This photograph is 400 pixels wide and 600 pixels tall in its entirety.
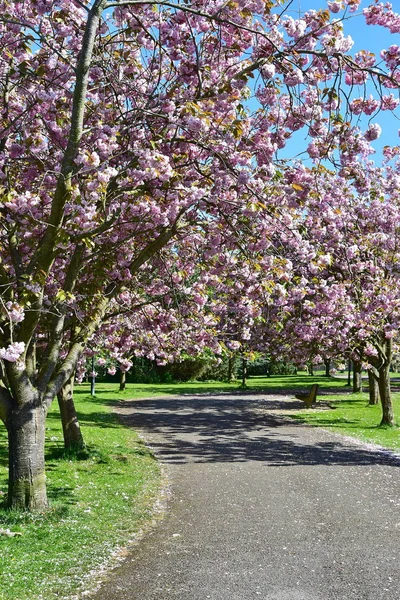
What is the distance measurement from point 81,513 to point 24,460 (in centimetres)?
130

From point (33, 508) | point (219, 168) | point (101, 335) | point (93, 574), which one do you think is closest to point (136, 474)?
point (33, 508)

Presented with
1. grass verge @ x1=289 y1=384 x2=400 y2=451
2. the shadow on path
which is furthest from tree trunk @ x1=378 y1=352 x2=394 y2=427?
the shadow on path

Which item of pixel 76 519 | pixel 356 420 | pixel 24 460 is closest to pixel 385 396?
pixel 356 420

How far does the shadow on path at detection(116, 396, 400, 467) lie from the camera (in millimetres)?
14570

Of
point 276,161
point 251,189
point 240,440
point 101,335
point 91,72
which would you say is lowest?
point 240,440

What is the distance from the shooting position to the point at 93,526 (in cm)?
852

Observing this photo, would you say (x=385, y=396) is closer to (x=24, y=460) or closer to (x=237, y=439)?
(x=237, y=439)

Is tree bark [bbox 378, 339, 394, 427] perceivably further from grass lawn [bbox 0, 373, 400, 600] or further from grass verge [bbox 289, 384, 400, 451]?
grass lawn [bbox 0, 373, 400, 600]

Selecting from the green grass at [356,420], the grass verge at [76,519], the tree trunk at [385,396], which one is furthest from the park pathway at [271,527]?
the tree trunk at [385,396]

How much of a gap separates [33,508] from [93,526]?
3.70 ft

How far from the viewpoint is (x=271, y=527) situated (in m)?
8.51

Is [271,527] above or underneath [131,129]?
underneath

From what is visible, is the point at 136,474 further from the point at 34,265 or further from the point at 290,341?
the point at 290,341

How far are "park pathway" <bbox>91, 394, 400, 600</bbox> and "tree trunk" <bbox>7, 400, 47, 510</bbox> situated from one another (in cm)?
210
